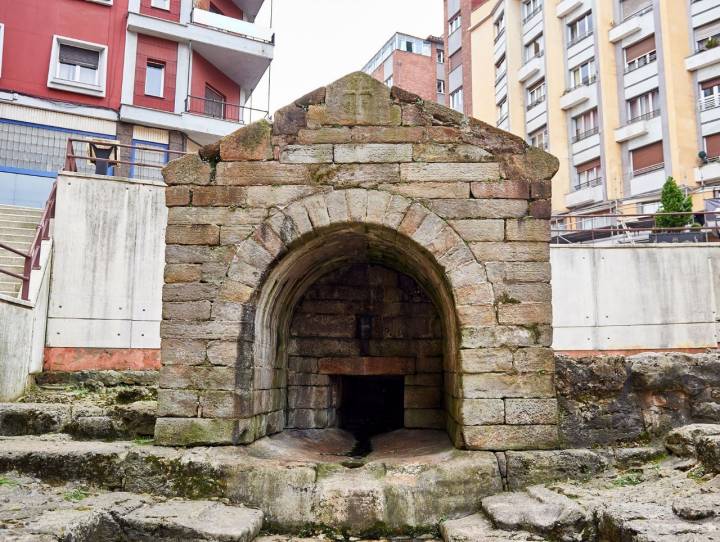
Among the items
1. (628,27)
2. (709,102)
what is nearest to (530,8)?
(628,27)

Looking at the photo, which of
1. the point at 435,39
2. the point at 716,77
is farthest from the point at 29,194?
the point at 435,39

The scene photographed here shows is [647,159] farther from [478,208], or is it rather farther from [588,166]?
[478,208]

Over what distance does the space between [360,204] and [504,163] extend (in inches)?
53.7

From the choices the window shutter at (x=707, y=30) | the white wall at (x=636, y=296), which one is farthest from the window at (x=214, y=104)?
the window shutter at (x=707, y=30)

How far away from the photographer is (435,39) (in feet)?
139

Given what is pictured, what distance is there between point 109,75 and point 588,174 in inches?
694

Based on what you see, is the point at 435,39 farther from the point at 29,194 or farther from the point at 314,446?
the point at 314,446

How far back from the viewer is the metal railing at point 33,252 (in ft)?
28.3

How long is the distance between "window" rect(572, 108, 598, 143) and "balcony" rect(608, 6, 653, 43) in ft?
8.85

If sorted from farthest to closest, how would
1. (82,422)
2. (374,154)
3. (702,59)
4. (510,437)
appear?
(702,59), (82,422), (374,154), (510,437)

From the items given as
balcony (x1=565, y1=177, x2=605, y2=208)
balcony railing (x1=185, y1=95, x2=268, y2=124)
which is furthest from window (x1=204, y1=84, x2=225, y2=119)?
balcony (x1=565, y1=177, x2=605, y2=208)

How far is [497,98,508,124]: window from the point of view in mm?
29419

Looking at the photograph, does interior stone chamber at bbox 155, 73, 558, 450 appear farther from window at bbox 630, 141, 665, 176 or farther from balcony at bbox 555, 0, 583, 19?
balcony at bbox 555, 0, 583, 19

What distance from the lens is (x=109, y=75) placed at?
17547 mm
